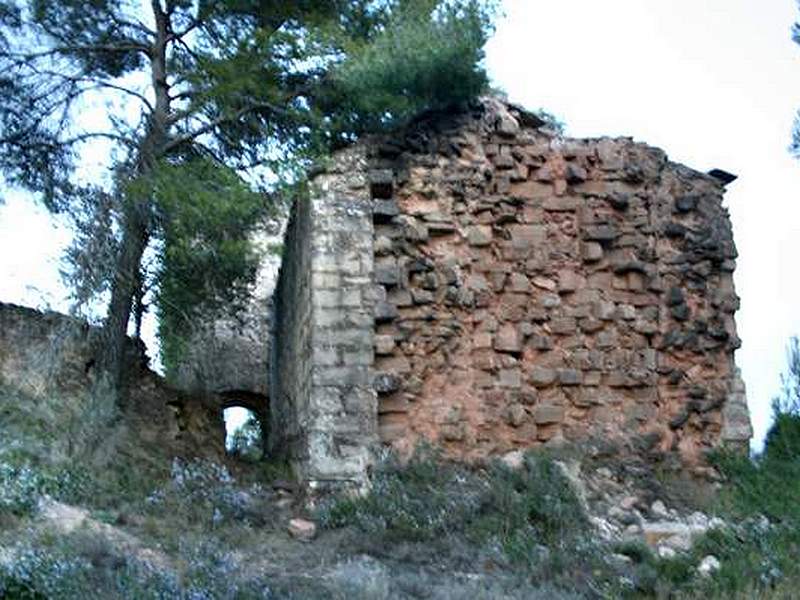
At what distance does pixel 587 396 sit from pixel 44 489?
4.25 meters

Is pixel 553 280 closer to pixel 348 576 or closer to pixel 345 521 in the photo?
pixel 345 521

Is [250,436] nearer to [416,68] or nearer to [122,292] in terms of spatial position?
[122,292]

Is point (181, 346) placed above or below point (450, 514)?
above

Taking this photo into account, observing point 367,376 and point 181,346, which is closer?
point 367,376

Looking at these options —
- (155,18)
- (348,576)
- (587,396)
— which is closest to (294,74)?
(155,18)

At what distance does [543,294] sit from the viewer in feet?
32.2

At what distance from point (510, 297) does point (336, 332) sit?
1.47 m

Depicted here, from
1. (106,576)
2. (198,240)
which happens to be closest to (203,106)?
(198,240)

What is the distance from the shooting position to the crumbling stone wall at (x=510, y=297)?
937 centimetres

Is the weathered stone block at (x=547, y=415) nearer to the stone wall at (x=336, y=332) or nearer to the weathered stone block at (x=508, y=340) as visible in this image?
the weathered stone block at (x=508, y=340)

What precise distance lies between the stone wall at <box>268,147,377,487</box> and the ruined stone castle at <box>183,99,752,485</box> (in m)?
0.01

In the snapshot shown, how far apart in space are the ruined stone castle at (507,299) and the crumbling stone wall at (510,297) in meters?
0.01

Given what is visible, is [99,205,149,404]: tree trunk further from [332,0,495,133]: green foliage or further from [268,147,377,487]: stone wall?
[332,0,495,133]: green foliage

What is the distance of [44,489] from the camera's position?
7844 millimetres
